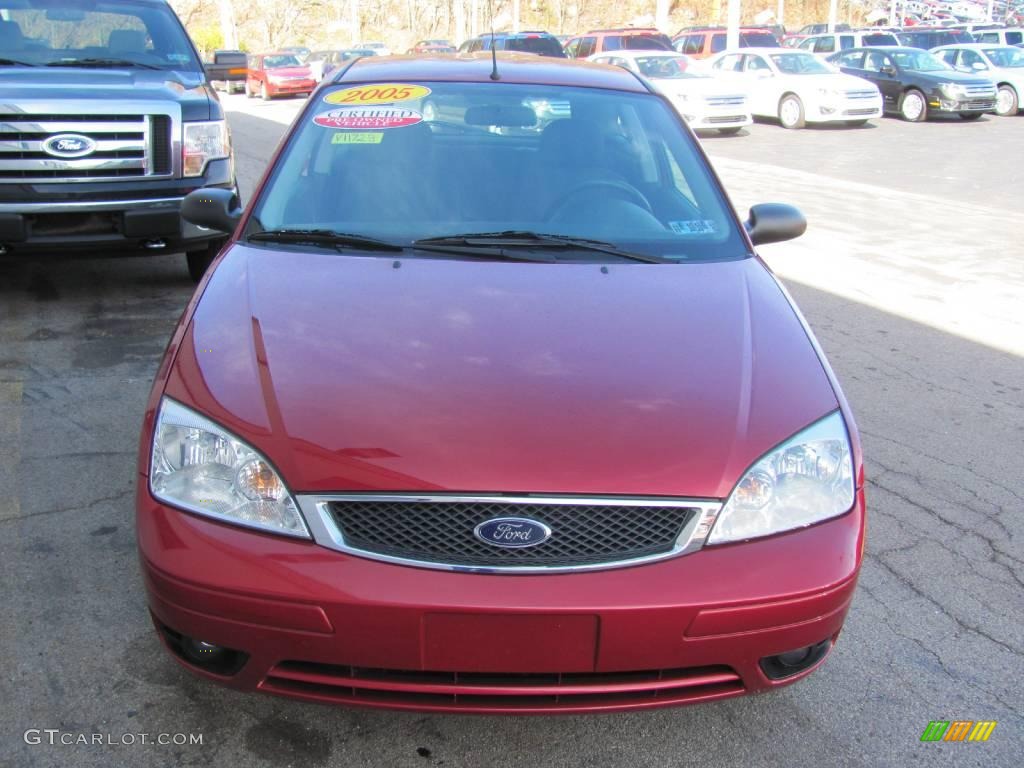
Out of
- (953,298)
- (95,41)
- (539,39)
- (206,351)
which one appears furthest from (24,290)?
(539,39)

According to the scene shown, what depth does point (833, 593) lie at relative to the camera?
228 cm

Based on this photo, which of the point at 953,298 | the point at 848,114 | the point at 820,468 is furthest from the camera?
the point at 848,114

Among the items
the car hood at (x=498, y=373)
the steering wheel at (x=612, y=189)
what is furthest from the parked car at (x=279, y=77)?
the car hood at (x=498, y=373)

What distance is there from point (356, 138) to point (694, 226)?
4.09 ft

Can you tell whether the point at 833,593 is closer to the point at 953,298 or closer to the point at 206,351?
the point at 206,351

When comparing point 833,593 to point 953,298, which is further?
point 953,298

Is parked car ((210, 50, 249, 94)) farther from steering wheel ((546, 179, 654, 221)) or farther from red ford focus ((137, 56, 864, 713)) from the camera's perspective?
red ford focus ((137, 56, 864, 713))

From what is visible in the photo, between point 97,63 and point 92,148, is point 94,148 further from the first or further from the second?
point 97,63

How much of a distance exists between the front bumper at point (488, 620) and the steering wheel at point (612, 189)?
5.29 feet

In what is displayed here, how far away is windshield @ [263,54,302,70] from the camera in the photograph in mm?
32438

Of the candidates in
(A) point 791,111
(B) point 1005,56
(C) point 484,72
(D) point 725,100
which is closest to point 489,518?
(C) point 484,72

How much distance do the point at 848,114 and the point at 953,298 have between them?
13920 mm

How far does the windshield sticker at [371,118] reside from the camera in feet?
12.3

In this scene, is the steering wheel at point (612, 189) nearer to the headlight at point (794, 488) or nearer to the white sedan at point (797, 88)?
the headlight at point (794, 488)
